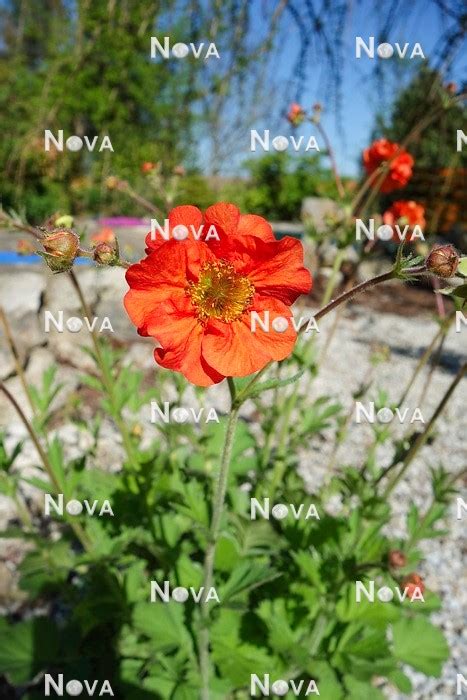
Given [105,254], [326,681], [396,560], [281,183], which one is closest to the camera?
[105,254]

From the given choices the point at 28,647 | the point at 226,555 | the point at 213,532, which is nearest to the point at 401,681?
the point at 226,555

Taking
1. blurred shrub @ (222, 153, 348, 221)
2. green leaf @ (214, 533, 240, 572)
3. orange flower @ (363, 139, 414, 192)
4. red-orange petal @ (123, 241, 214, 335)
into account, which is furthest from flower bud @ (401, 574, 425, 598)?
blurred shrub @ (222, 153, 348, 221)

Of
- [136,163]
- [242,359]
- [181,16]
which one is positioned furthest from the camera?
[136,163]

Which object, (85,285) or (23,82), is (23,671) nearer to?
(85,285)

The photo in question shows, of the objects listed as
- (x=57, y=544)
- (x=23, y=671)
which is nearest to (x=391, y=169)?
(x=57, y=544)

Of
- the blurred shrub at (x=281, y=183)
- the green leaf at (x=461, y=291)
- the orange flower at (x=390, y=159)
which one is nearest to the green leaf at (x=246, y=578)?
the green leaf at (x=461, y=291)

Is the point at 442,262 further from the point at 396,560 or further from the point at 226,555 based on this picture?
the point at 226,555
